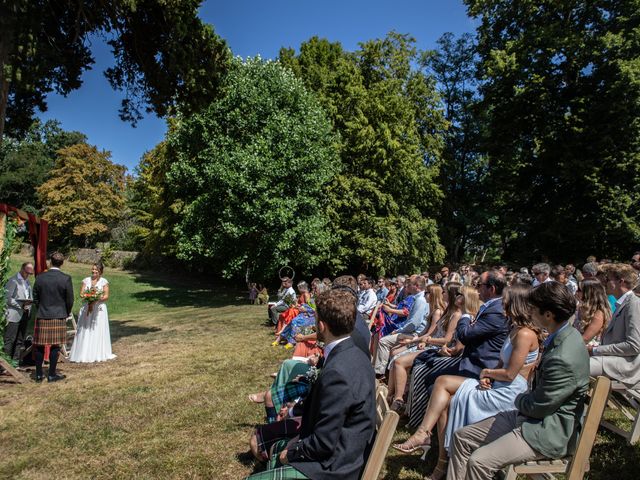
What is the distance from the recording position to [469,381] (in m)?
4.28

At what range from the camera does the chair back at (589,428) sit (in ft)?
9.93

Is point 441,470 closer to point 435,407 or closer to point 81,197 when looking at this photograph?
point 435,407

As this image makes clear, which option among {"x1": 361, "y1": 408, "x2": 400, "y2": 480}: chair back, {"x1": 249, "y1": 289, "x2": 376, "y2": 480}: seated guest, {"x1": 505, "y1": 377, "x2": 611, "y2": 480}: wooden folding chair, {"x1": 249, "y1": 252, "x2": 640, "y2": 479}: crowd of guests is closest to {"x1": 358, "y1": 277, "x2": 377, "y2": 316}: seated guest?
{"x1": 249, "y1": 252, "x2": 640, "y2": 479}: crowd of guests

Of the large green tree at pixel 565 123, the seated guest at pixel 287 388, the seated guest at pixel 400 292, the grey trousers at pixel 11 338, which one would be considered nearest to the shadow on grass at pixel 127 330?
the grey trousers at pixel 11 338

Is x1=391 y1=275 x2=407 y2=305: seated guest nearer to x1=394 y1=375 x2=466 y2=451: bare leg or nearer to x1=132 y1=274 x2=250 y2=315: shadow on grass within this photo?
x1=394 y1=375 x2=466 y2=451: bare leg

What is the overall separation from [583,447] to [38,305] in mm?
8113

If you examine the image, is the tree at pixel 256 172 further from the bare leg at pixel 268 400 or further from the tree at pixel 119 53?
the bare leg at pixel 268 400

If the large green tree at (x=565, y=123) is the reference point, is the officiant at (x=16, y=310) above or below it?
below

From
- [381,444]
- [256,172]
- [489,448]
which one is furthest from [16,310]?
[256,172]

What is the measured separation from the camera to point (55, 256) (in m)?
7.77

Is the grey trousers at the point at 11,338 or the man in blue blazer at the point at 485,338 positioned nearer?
the man in blue blazer at the point at 485,338

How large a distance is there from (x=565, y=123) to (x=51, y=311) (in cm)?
2462

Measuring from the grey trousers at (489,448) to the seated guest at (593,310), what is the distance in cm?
264

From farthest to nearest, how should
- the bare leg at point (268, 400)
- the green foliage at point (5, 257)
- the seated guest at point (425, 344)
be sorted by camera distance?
the green foliage at point (5, 257) → the seated guest at point (425, 344) → the bare leg at point (268, 400)
